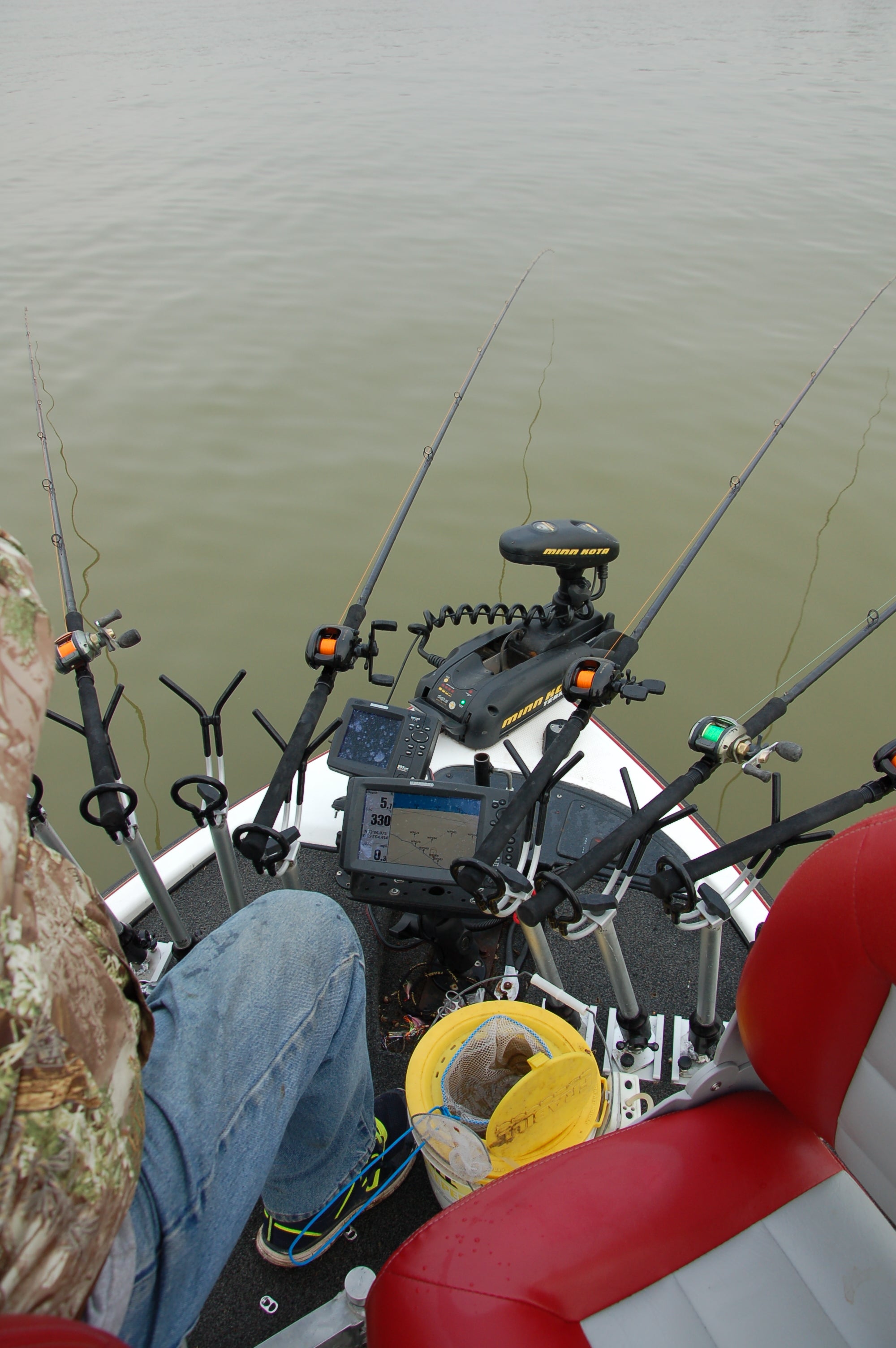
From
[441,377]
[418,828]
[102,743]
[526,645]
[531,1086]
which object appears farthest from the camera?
[441,377]

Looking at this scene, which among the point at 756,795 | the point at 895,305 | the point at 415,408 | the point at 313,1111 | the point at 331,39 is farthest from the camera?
the point at 331,39

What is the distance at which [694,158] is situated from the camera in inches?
338

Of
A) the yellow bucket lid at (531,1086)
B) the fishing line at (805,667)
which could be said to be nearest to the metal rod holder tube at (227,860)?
the yellow bucket lid at (531,1086)

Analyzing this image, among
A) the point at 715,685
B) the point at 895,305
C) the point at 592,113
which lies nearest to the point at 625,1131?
the point at 715,685

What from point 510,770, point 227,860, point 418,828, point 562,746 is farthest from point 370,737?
point 562,746

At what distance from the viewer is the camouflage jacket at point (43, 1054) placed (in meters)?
0.62

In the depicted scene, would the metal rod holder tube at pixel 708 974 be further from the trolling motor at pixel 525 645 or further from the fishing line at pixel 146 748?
the fishing line at pixel 146 748

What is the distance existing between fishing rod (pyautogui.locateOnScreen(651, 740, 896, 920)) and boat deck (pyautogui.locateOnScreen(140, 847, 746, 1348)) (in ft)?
2.06

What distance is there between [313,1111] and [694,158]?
9848 millimetres

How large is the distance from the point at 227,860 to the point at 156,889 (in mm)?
155

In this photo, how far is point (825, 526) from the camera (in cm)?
373

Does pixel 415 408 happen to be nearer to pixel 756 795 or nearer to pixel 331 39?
pixel 756 795

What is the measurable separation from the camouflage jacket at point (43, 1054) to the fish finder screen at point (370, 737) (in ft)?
4.44

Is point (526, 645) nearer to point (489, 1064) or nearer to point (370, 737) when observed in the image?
point (370, 737)
